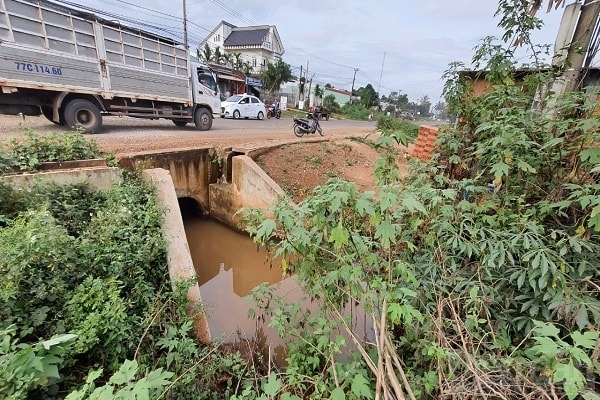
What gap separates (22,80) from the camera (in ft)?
19.4

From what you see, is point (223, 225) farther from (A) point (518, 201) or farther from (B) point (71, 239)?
(A) point (518, 201)

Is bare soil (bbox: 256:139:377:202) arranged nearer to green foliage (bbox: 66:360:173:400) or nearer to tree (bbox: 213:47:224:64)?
green foliage (bbox: 66:360:173:400)

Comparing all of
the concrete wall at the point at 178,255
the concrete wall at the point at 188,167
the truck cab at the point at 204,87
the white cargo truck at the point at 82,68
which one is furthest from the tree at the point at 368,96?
the concrete wall at the point at 178,255

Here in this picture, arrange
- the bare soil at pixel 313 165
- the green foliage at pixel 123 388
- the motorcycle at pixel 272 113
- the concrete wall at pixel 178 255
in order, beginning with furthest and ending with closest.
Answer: the motorcycle at pixel 272 113 < the bare soil at pixel 313 165 < the concrete wall at pixel 178 255 < the green foliage at pixel 123 388

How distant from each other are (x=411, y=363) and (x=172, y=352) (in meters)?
1.93

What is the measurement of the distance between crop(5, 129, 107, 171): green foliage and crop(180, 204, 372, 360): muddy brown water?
2.48 m

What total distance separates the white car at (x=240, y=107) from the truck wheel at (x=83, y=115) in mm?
9379

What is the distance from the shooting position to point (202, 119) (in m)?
10.0

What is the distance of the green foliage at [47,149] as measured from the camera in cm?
380

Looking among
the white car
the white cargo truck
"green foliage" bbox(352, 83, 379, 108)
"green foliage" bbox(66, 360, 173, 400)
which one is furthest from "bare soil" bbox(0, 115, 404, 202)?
"green foliage" bbox(352, 83, 379, 108)

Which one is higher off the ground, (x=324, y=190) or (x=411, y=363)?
(x=324, y=190)

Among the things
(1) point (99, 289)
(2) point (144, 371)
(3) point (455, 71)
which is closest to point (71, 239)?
(1) point (99, 289)

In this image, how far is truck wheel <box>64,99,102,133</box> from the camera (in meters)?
6.80

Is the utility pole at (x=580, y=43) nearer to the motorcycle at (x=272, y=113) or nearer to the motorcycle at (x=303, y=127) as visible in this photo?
the motorcycle at (x=303, y=127)
